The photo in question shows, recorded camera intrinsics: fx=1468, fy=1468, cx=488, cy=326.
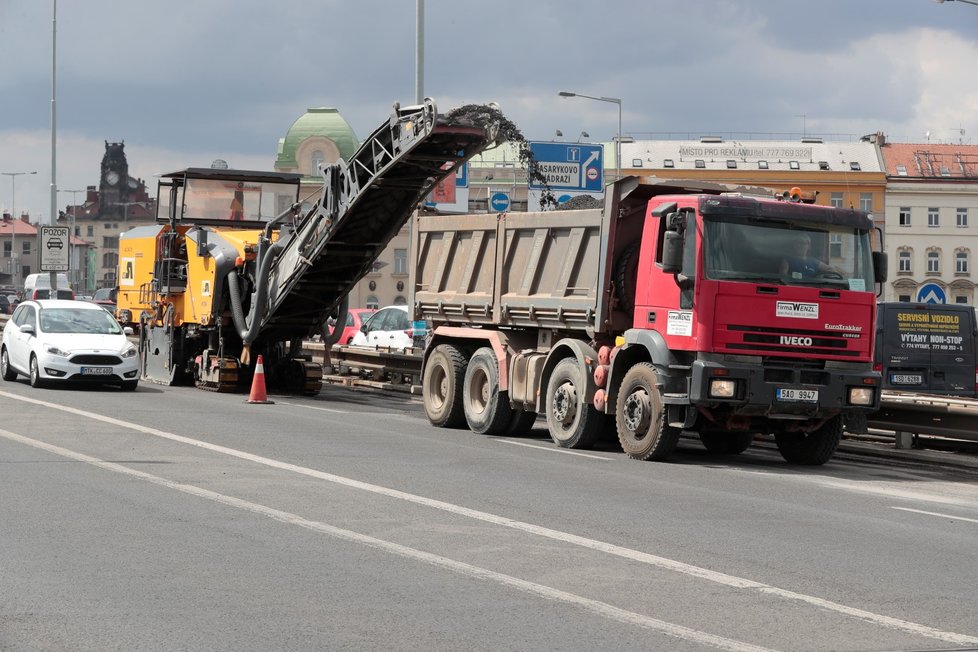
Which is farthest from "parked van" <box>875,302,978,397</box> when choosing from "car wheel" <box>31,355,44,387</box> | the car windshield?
"car wheel" <box>31,355,44,387</box>

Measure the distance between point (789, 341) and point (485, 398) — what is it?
186 inches

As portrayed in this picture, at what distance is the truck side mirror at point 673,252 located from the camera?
48.3 ft

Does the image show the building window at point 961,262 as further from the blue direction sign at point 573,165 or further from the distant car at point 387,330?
the distant car at point 387,330

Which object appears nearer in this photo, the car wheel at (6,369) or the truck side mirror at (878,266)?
the truck side mirror at (878,266)

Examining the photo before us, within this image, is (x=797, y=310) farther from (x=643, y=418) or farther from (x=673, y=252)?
(x=643, y=418)

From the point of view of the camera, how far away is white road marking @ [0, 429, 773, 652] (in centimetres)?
682

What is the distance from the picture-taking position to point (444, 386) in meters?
19.5

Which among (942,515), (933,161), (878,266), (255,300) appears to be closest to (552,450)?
(878,266)

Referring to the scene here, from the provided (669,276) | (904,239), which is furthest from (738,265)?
(904,239)

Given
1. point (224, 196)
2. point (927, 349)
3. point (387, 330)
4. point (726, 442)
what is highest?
point (224, 196)

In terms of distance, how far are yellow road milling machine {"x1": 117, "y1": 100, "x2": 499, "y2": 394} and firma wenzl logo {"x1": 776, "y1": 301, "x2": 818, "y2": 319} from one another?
5932 mm

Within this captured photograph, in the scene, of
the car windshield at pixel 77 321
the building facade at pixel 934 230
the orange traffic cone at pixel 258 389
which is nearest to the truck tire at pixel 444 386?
the orange traffic cone at pixel 258 389

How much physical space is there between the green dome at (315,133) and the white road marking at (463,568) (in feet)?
317

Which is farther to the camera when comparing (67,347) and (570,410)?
(67,347)
